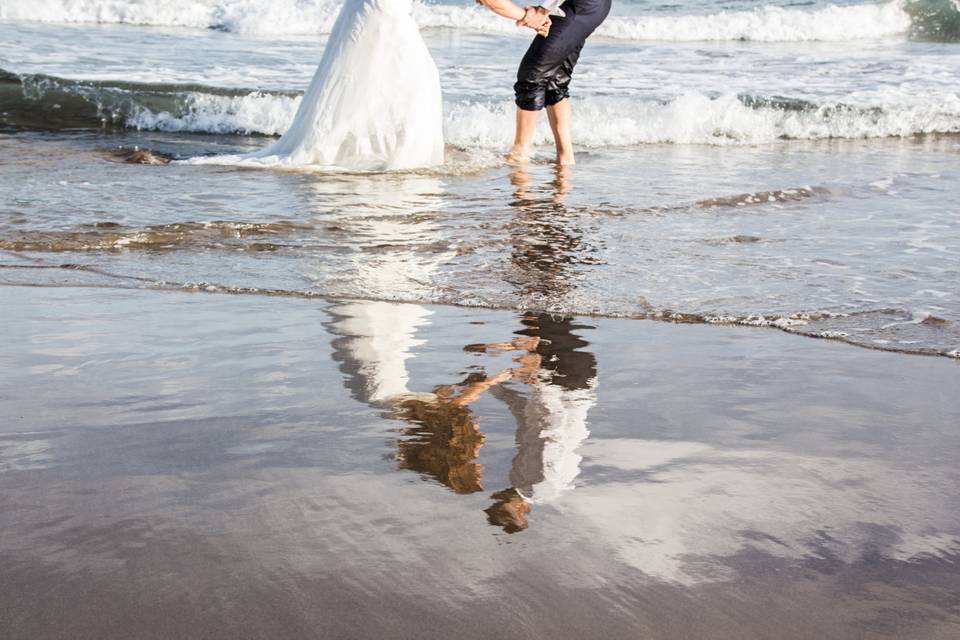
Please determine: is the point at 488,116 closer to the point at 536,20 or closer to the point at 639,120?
the point at 639,120

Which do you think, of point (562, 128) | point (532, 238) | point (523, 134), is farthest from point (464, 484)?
point (562, 128)

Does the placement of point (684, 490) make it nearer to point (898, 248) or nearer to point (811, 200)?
point (898, 248)

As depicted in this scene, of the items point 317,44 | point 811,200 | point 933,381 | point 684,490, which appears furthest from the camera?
point 317,44

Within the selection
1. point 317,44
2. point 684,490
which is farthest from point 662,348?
point 317,44

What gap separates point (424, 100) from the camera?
770cm

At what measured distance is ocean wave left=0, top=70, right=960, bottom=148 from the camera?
34.7 feet

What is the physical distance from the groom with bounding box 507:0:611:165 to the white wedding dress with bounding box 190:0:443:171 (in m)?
0.64

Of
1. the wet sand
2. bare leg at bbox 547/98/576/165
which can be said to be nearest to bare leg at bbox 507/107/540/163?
bare leg at bbox 547/98/576/165

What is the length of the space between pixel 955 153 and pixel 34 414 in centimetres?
879

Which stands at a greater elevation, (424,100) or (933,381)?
(424,100)

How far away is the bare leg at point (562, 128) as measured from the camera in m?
8.27

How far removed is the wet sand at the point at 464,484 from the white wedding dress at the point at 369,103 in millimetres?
3835

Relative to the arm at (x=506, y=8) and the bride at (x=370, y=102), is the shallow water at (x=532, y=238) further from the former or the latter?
the arm at (x=506, y=8)

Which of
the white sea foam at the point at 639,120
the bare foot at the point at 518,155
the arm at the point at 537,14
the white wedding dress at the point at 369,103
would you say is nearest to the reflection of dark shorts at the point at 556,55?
the arm at the point at 537,14
